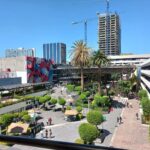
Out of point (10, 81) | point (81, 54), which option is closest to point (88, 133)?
point (81, 54)

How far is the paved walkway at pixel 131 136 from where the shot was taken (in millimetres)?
26094

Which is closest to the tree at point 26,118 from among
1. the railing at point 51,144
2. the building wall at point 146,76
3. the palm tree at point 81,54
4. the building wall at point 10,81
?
the building wall at point 146,76

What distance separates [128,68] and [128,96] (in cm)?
4246

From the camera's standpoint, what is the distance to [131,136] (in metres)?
29.9

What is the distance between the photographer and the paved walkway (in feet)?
85.6

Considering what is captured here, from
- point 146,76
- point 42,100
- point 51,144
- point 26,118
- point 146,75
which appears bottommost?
point 26,118

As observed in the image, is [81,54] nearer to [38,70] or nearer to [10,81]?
[10,81]

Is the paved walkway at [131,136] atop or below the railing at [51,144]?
below

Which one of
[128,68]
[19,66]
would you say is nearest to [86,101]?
[19,66]

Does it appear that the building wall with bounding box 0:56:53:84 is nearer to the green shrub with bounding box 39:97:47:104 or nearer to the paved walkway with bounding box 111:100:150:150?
the green shrub with bounding box 39:97:47:104

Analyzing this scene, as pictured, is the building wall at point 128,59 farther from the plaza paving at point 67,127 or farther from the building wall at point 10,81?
the plaza paving at point 67,127

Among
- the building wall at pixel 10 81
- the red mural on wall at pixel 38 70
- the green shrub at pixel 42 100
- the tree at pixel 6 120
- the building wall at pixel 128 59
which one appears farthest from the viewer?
the building wall at pixel 128 59

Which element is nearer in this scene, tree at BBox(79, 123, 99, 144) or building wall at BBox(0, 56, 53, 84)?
tree at BBox(79, 123, 99, 144)

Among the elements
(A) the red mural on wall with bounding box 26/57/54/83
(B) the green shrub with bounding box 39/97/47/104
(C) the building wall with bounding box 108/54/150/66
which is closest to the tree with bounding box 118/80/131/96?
(B) the green shrub with bounding box 39/97/47/104
